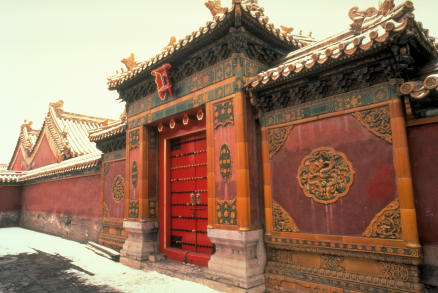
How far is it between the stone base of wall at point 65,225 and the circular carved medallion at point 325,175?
7691 millimetres

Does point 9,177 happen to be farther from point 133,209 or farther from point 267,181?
point 267,181

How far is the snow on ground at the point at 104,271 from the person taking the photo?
5371mm

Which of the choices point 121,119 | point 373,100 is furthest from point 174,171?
point 373,100

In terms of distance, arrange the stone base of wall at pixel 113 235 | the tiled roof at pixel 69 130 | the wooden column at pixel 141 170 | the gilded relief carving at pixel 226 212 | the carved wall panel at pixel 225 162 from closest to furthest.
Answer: the gilded relief carving at pixel 226 212 → the carved wall panel at pixel 225 162 → the wooden column at pixel 141 170 → the stone base of wall at pixel 113 235 → the tiled roof at pixel 69 130

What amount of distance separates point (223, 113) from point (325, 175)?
2.11m

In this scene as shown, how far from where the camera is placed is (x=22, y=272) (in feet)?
22.5

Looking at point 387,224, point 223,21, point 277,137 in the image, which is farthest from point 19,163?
point 387,224

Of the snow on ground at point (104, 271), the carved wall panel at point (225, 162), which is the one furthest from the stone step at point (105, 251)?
the carved wall panel at point (225, 162)

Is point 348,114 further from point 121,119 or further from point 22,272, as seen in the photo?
point 22,272

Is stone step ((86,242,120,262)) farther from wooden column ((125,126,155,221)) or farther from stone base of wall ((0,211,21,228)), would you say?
stone base of wall ((0,211,21,228))

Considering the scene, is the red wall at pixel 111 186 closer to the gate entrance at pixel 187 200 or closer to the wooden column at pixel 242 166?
the gate entrance at pixel 187 200

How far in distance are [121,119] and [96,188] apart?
2952 millimetres

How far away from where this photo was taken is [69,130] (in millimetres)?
19031

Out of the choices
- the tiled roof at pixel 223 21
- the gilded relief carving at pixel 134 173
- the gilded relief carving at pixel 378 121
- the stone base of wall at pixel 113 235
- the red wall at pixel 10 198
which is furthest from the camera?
the red wall at pixel 10 198
